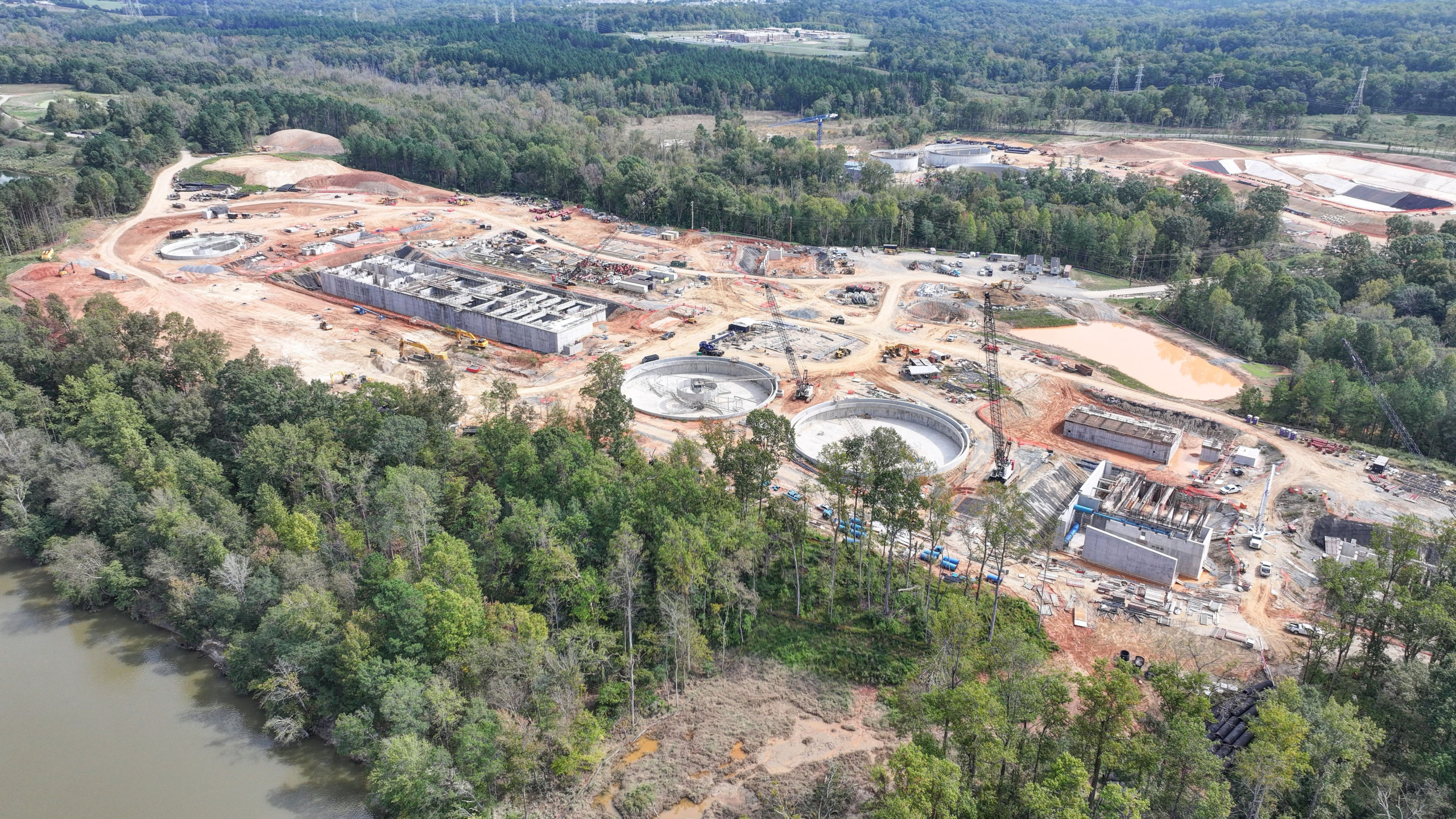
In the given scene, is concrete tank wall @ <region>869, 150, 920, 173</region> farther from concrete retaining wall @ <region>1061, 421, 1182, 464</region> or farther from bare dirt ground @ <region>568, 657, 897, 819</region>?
bare dirt ground @ <region>568, 657, 897, 819</region>

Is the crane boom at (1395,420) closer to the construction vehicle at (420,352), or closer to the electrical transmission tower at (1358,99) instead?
the construction vehicle at (420,352)

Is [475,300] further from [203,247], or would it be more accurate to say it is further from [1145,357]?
[1145,357]

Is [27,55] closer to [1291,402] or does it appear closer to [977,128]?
[977,128]

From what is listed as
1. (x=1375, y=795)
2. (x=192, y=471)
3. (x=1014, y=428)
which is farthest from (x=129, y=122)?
(x=1375, y=795)

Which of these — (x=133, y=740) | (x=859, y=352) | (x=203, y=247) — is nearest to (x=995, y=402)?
(x=859, y=352)

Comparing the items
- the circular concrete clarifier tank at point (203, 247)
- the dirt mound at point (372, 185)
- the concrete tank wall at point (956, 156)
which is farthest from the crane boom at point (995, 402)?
the circular concrete clarifier tank at point (203, 247)

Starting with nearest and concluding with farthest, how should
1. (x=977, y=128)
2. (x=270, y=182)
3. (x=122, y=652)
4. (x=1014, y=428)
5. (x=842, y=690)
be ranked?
1. (x=842, y=690)
2. (x=122, y=652)
3. (x=1014, y=428)
4. (x=270, y=182)
5. (x=977, y=128)
